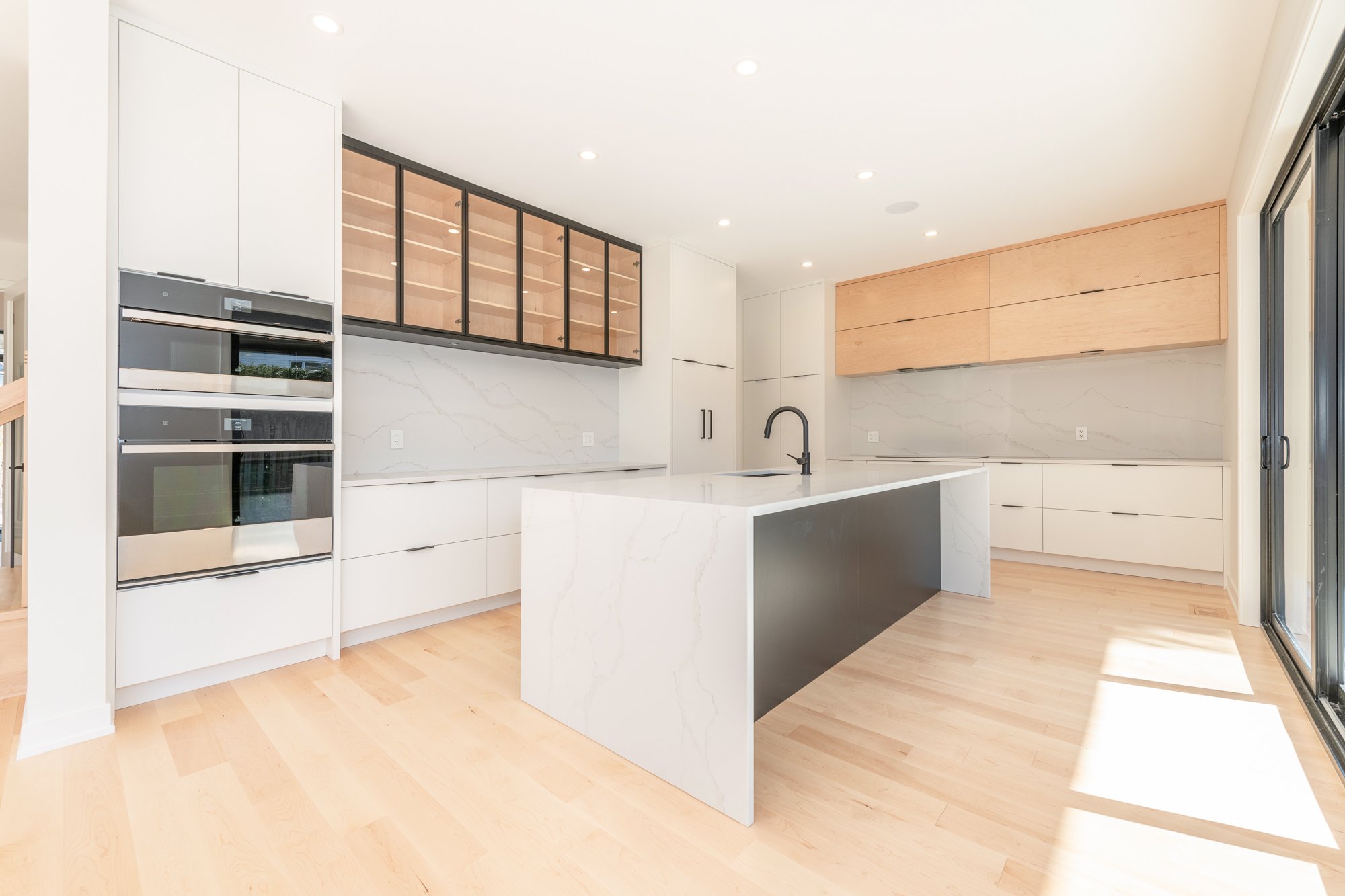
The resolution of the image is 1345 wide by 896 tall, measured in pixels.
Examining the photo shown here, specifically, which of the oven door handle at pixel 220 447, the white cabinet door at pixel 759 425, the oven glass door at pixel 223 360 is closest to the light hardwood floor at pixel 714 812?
the oven door handle at pixel 220 447

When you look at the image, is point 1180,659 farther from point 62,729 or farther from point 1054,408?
point 62,729

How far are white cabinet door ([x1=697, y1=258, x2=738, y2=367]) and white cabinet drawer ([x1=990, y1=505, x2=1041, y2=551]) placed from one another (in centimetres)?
238

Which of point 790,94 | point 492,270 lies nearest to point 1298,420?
point 790,94

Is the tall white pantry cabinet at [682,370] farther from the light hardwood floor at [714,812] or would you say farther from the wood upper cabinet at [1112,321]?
the light hardwood floor at [714,812]

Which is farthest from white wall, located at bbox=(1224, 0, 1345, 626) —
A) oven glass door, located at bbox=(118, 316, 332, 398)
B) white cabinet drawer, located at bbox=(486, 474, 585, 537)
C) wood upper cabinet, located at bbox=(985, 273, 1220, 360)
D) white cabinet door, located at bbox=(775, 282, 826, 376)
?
oven glass door, located at bbox=(118, 316, 332, 398)

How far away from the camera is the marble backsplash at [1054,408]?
13.6 feet

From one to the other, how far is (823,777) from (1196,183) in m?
4.11

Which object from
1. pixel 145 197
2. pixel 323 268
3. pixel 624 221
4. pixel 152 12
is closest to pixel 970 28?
pixel 624 221

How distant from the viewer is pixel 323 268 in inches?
101

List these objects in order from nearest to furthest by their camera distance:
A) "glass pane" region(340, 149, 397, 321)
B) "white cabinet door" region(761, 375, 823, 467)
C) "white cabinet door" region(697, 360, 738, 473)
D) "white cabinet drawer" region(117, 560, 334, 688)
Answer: "white cabinet drawer" region(117, 560, 334, 688) → "glass pane" region(340, 149, 397, 321) → "white cabinet door" region(697, 360, 738, 473) → "white cabinet door" region(761, 375, 823, 467)

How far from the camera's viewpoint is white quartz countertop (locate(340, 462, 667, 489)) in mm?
2754

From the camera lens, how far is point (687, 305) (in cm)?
447

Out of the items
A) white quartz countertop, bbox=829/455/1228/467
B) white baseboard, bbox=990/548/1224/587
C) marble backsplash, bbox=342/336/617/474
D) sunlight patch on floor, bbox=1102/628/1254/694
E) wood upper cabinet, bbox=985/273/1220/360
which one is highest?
wood upper cabinet, bbox=985/273/1220/360

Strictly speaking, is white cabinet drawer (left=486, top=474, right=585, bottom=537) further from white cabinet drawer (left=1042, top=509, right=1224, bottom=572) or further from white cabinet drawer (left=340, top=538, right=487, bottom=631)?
white cabinet drawer (left=1042, top=509, right=1224, bottom=572)
